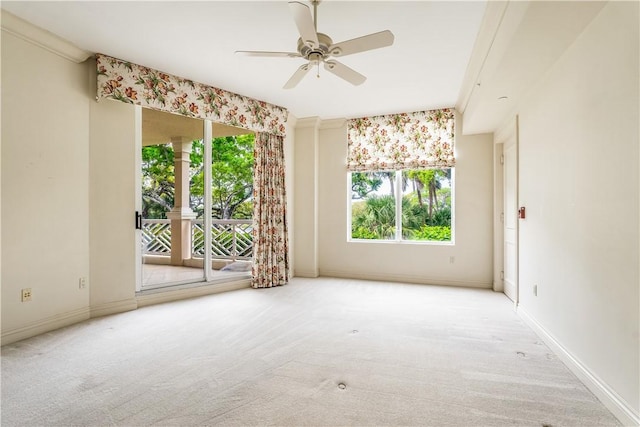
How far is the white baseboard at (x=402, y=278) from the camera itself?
172 inches

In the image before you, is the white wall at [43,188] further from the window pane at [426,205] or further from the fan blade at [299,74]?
the window pane at [426,205]

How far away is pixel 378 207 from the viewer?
4965 millimetres

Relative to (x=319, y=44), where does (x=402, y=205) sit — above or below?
below

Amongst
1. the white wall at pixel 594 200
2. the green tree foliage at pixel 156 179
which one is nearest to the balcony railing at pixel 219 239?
the green tree foliage at pixel 156 179

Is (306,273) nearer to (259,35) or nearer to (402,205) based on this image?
(402,205)

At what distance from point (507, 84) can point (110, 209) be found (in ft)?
13.3

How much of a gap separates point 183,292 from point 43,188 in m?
1.77

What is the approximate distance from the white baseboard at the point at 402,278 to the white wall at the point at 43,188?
3.29 meters

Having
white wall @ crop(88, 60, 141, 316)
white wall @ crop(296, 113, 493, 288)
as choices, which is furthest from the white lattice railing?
white wall @ crop(296, 113, 493, 288)

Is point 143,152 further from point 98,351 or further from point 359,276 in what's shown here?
point 359,276

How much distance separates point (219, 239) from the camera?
538 cm

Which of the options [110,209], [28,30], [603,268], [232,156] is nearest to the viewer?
[603,268]

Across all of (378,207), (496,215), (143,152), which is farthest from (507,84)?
(143,152)

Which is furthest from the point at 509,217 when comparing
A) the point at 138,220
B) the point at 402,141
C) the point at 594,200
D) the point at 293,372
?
the point at 138,220
